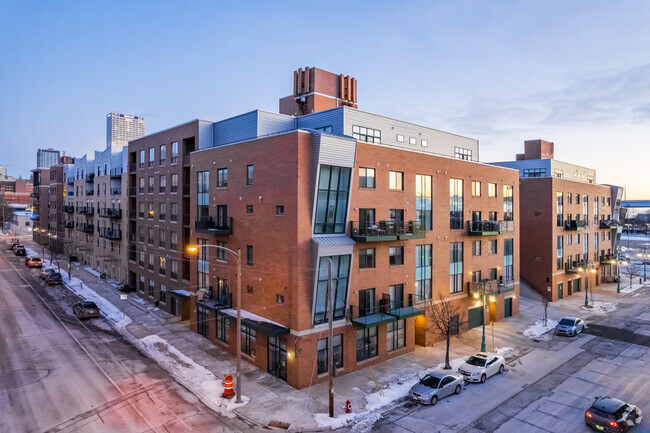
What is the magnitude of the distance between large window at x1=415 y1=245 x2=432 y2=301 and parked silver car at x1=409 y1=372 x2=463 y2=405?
8.52 m

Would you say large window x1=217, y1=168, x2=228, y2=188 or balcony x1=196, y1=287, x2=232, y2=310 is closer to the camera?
balcony x1=196, y1=287, x2=232, y2=310

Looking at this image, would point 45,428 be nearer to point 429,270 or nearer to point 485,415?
point 485,415

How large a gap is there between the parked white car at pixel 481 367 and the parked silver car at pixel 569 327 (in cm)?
1191

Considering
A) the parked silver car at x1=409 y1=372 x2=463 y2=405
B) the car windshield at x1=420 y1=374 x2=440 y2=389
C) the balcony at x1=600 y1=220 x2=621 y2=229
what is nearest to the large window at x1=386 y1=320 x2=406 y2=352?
the parked silver car at x1=409 y1=372 x2=463 y2=405

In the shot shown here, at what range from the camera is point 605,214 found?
62.1m

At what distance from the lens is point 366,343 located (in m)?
27.9

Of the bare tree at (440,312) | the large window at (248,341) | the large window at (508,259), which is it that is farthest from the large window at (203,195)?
the large window at (508,259)

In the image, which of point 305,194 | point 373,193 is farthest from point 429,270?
point 305,194

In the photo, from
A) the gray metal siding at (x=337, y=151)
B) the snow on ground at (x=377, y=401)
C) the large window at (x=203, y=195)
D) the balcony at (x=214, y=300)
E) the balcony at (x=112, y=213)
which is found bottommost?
the snow on ground at (x=377, y=401)

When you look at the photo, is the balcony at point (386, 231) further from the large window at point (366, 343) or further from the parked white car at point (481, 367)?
the parked white car at point (481, 367)

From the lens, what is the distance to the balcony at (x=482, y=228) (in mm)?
36138

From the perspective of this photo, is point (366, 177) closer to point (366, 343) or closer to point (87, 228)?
point (366, 343)

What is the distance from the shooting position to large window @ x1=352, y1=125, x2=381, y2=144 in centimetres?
3145

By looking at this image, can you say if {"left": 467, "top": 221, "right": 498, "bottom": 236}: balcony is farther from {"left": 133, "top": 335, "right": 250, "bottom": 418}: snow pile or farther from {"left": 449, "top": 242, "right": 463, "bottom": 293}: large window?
{"left": 133, "top": 335, "right": 250, "bottom": 418}: snow pile
